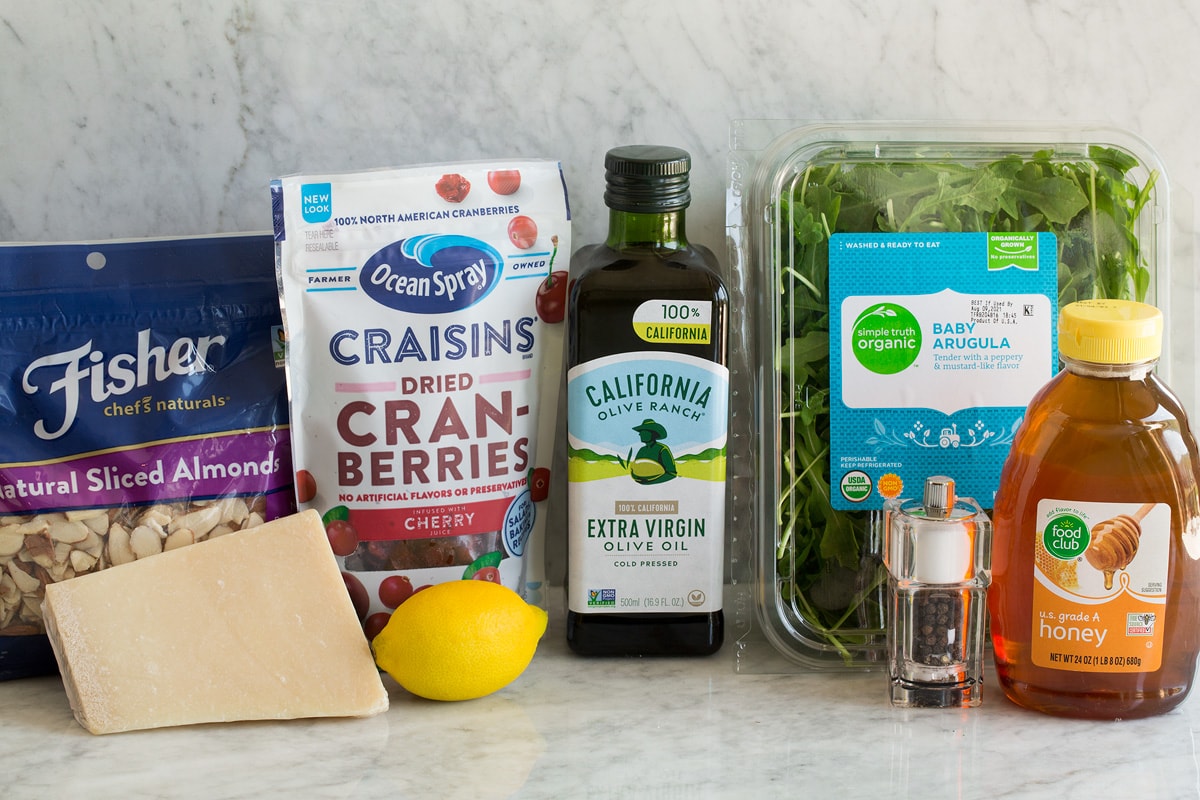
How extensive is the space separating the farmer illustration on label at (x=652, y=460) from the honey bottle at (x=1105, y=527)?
0.27m

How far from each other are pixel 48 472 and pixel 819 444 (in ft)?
2.10

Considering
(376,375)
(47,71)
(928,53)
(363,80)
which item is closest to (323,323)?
(376,375)

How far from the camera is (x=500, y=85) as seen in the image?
1.04 metres

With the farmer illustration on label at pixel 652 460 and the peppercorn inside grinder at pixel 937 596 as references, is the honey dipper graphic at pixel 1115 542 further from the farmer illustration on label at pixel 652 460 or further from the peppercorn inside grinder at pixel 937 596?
the farmer illustration on label at pixel 652 460

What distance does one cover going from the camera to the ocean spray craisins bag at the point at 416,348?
0.94 m

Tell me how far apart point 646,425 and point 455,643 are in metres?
0.23

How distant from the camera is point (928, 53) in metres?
1.05

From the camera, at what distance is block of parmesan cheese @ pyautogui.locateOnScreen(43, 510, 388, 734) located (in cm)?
86

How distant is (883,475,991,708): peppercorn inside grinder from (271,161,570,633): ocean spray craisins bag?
34 centimetres

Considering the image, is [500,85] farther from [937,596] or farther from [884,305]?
[937,596]

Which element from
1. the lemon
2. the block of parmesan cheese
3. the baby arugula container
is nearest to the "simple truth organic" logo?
the baby arugula container

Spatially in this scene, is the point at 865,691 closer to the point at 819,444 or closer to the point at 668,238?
the point at 819,444

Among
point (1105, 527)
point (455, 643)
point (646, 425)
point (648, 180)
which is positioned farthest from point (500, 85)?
point (1105, 527)

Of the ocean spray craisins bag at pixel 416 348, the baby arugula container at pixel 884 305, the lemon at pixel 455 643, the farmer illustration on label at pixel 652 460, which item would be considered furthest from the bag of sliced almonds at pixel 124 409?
the baby arugula container at pixel 884 305
